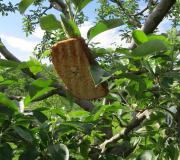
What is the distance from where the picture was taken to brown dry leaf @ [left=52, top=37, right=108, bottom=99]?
1.11 meters

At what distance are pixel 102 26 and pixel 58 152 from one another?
48 centimetres

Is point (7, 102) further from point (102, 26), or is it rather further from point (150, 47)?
point (150, 47)

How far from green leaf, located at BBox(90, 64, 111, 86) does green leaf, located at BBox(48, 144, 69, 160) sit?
1.34 ft

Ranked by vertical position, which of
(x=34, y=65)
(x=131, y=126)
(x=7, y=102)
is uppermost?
(x=34, y=65)

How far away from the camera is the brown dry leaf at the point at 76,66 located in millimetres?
1113

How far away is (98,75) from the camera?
43.1 inches

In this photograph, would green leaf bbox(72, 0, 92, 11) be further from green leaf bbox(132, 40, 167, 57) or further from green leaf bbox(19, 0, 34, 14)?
green leaf bbox(132, 40, 167, 57)

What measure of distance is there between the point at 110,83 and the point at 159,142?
31 cm

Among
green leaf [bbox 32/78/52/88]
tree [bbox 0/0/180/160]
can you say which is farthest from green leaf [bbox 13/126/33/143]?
green leaf [bbox 32/78/52/88]

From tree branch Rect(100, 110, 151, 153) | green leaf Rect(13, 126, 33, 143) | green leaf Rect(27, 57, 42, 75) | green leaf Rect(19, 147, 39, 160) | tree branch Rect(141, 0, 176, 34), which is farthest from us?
tree branch Rect(141, 0, 176, 34)

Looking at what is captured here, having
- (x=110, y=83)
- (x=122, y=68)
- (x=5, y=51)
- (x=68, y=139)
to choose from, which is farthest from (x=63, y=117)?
(x=5, y=51)

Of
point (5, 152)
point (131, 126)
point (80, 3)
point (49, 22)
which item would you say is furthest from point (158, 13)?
point (5, 152)

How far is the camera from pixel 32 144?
146cm

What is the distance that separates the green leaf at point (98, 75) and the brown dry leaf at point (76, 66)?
0.02m
